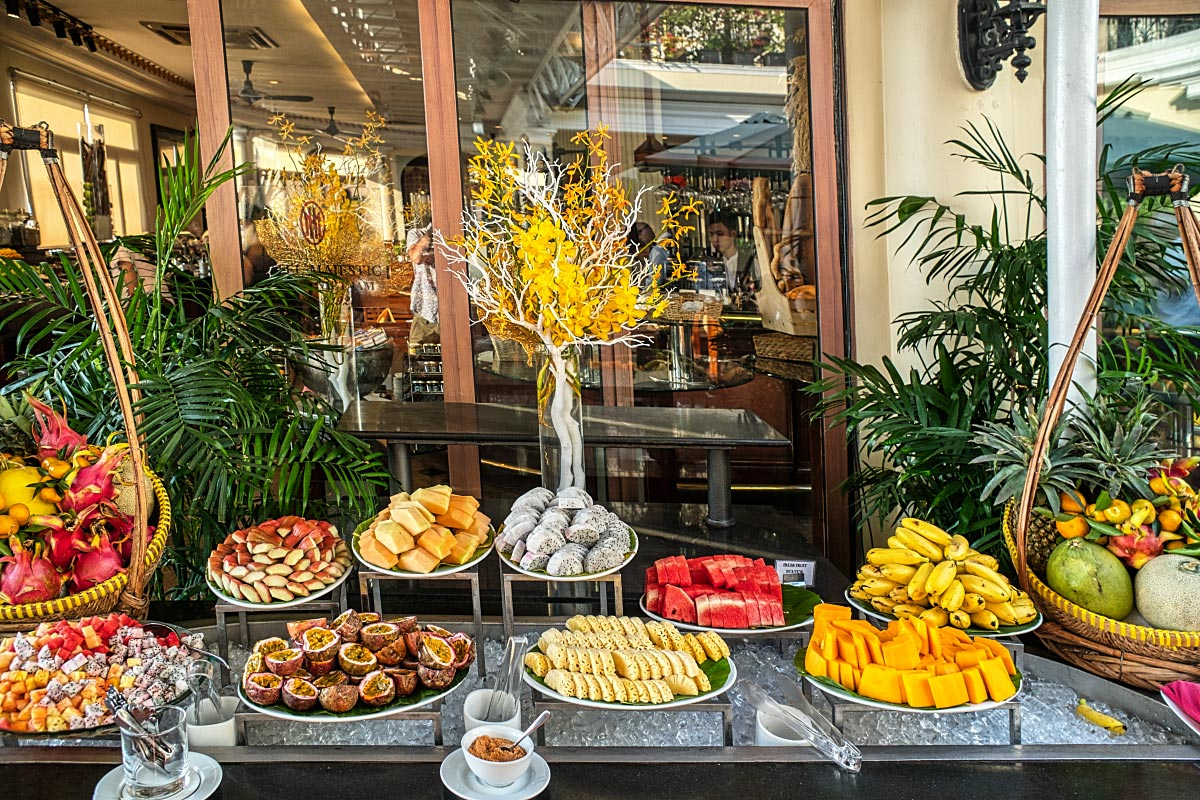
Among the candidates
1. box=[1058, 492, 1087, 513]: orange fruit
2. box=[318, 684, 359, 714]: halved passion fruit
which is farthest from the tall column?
box=[318, 684, 359, 714]: halved passion fruit

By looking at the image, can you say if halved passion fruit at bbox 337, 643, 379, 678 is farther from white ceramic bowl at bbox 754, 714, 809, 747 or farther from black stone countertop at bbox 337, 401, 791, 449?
black stone countertop at bbox 337, 401, 791, 449

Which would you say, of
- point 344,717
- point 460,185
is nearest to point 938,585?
point 344,717

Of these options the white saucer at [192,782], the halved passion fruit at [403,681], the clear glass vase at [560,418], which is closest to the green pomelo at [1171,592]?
the clear glass vase at [560,418]

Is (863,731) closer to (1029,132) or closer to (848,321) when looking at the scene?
(848,321)

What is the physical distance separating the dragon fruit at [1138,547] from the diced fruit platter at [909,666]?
0.31m

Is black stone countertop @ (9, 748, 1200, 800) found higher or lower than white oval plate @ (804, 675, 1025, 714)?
lower

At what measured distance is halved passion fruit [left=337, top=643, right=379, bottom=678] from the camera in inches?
69.2

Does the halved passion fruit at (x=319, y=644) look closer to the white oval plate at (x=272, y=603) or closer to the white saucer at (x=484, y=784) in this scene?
the white oval plate at (x=272, y=603)

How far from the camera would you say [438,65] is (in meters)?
3.80

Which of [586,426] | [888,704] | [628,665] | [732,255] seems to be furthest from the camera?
→ [732,255]

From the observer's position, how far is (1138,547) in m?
1.90

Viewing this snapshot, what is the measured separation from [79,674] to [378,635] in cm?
51

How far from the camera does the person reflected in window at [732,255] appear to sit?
399 centimetres

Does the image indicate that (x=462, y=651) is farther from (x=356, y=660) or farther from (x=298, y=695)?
(x=298, y=695)
